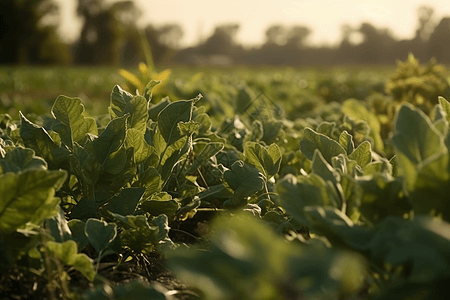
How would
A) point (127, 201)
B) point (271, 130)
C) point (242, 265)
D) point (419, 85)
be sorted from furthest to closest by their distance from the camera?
point (419, 85) → point (271, 130) → point (127, 201) → point (242, 265)

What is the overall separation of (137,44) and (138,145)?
63.0m

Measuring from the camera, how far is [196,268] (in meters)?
0.56

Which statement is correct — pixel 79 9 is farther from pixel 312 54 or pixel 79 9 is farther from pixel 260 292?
pixel 260 292

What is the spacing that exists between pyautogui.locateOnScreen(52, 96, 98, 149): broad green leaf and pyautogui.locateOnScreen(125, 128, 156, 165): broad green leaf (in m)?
0.18

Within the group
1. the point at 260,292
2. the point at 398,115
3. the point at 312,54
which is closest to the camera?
the point at 260,292

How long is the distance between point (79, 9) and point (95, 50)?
6.79 metres

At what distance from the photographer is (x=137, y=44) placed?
200ft

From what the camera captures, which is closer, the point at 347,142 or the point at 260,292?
the point at 260,292

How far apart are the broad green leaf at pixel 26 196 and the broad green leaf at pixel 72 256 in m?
0.07

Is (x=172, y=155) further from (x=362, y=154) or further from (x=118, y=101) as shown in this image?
(x=362, y=154)

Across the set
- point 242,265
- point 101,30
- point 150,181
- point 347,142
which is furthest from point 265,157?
point 101,30

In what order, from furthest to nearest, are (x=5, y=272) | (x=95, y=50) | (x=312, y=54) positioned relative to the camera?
(x=312, y=54), (x=95, y=50), (x=5, y=272)

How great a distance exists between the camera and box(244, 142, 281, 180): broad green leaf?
1.33m

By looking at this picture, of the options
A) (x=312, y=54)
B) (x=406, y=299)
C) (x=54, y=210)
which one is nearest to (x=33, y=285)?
(x=54, y=210)
